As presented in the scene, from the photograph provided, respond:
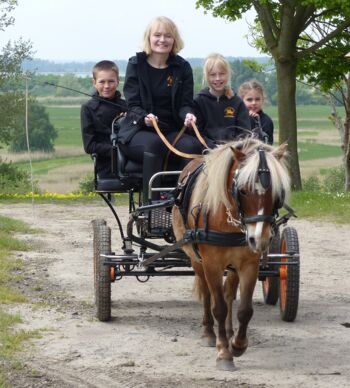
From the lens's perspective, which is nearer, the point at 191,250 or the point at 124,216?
the point at 191,250

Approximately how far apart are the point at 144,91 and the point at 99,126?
899 mm

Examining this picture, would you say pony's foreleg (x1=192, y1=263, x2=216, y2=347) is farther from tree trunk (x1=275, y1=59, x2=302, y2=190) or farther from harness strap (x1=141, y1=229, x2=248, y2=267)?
tree trunk (x1=275, y1=59, x2=302, y2=190)

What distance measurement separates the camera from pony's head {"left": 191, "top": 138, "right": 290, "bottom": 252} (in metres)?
6.94

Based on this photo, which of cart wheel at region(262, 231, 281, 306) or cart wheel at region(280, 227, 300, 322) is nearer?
cart wheel at region(280, 227, 300, 322)

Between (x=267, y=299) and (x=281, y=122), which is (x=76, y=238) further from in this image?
(x=281, y=122)

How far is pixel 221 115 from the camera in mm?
8875

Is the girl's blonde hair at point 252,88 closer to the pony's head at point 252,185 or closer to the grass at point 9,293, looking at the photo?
the pony's head at point 252,185

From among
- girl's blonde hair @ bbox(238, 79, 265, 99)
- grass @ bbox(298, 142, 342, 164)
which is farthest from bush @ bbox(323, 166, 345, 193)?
girl's blonde hair @ bbox(238, 79, 265, 99)

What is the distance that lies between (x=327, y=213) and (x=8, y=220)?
5.25m

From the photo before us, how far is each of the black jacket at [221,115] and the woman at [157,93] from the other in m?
0.12

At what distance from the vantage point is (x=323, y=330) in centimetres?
880

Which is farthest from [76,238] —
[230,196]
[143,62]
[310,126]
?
[310,126]

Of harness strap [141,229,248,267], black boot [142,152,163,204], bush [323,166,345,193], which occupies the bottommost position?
bush [323,166,345,193]

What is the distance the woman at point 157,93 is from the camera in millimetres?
8836
